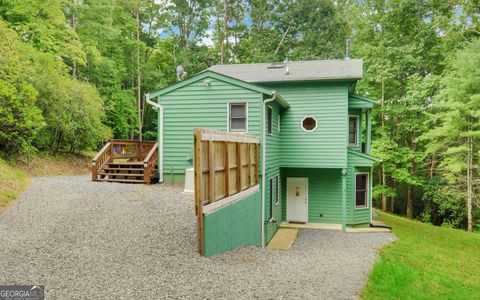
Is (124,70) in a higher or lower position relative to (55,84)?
higher

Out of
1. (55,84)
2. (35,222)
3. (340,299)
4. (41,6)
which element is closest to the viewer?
(340,299)

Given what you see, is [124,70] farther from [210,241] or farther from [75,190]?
[210,241]

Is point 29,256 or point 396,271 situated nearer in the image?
point 29,256

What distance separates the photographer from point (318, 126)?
12.6 m

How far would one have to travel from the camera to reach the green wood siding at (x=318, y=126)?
40.4 ft

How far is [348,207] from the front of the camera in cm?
1343

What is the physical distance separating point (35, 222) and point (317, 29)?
90.9ft

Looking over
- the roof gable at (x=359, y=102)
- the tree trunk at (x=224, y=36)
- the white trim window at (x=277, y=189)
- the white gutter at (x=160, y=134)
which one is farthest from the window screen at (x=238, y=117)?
the tree trunk at (x=224, y=36)

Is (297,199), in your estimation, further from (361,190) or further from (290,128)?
(290,128)

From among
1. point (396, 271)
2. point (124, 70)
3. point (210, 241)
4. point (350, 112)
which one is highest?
point (124, 70)

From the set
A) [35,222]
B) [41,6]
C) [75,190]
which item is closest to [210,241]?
[35,222]

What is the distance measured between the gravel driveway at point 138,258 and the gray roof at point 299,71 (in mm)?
6292

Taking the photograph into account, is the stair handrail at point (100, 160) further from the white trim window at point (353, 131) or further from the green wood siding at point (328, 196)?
the white trim window at point (353, 131)

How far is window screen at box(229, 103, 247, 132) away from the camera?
1060 centimetres
